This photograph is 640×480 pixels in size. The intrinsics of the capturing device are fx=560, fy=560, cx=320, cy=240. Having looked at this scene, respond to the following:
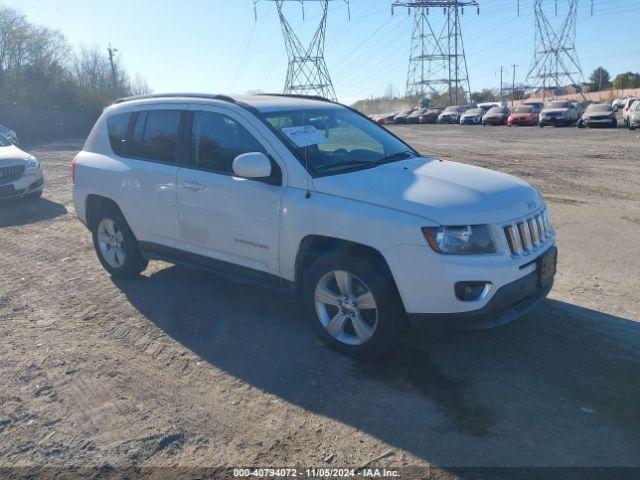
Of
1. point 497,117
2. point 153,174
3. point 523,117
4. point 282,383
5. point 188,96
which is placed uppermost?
point 497,117

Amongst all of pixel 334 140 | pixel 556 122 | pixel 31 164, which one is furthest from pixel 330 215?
pixel 556 122

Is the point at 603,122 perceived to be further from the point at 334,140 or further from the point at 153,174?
the point at 153,174

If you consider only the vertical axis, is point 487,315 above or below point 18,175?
below

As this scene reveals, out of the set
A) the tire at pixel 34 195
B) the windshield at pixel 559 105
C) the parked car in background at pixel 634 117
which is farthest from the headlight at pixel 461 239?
the windshield at pixel 559 105

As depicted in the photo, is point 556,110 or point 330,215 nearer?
point 330,215

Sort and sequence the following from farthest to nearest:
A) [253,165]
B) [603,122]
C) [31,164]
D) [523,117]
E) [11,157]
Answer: [523,117] → [603,122] → [31,164] → [11,157] → [253,165]

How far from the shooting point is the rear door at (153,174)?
521 centimetres

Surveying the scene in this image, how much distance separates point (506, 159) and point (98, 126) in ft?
44.3

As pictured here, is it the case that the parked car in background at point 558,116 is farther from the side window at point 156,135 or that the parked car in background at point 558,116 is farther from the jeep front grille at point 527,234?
the side window at point 156,135

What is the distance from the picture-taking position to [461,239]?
3676 millimetres

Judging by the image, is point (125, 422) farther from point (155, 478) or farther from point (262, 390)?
point (262, 390)

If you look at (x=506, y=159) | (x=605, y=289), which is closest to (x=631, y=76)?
(x=506, y=159)

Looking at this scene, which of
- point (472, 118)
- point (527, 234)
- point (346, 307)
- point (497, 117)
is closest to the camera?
point (527, 234)

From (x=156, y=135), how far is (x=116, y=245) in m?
1.41
